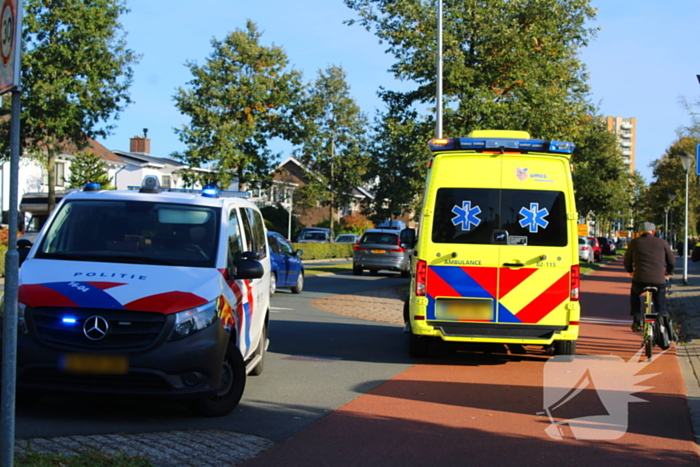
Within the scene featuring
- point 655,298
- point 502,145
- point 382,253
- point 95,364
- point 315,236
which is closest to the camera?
point 95,364

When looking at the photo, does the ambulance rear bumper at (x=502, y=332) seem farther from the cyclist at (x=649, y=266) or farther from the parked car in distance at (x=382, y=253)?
the parked car in distance at (x=382, y=253)

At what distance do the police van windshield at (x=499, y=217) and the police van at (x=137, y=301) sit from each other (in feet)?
9.91

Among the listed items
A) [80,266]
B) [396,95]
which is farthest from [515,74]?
[80,266]

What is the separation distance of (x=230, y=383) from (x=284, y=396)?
105 cm

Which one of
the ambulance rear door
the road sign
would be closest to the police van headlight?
the road sign

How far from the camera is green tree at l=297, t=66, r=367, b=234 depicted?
220 ft

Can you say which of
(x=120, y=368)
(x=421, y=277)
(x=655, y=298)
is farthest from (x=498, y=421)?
(x=655, y=298)

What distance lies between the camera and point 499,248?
9.12m

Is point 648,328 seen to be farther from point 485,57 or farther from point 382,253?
point 382,253

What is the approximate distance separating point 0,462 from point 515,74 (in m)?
21.5

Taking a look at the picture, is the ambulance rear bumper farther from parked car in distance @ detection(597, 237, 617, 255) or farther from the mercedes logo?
parked car in distance @ detection(597, 237, 617, 255)

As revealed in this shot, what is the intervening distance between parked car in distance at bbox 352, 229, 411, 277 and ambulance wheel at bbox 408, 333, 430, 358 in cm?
1809

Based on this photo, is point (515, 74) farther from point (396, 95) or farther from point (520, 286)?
point (520, 286)

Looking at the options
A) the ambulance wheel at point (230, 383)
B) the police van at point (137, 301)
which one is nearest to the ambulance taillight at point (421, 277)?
the police van at point (137, 301)
